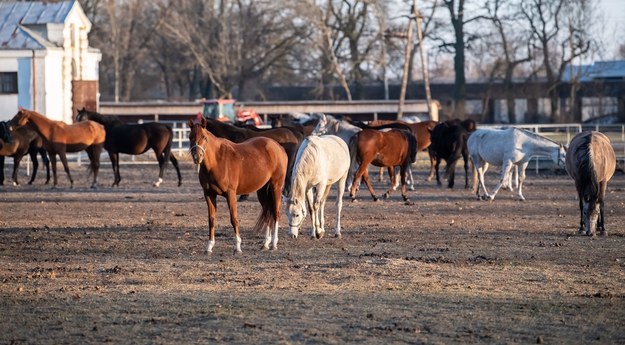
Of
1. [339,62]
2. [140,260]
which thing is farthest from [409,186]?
[339,62]

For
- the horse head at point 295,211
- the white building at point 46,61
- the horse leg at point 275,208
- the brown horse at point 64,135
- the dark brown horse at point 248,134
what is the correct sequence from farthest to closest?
1. the white building at point 46,61
2. the brown horse at point 64,135
3. the dark brown horse at point 248,134
4. the horse head at point 295,211
5. the horse leg at point 275,208

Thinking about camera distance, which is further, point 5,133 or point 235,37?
point 235,37

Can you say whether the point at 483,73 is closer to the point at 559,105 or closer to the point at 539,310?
the point at 559,105

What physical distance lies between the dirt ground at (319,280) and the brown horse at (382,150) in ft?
3.53

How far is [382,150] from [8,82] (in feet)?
95.7

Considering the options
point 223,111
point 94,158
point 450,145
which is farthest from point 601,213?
point 223,111

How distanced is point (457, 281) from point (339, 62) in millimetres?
58759

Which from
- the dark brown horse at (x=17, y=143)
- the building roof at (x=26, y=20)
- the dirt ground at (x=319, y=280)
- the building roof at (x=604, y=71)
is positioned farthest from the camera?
the building roof at (x=604, y=71)

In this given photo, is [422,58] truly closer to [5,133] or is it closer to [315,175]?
[5,133]

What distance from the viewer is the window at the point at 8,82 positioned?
4512cm

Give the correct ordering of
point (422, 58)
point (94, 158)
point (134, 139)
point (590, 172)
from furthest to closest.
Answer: point (422, 58) → point (94, 158) → point (134, 139) → point (590, 172)

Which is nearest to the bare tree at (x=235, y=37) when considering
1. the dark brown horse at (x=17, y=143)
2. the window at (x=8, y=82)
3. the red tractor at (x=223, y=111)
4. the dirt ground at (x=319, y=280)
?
the red tractor at (x=223, y=111)

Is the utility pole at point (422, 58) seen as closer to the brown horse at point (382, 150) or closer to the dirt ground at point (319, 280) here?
the brown horse at point (382, 150)

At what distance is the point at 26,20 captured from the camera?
158 ft
